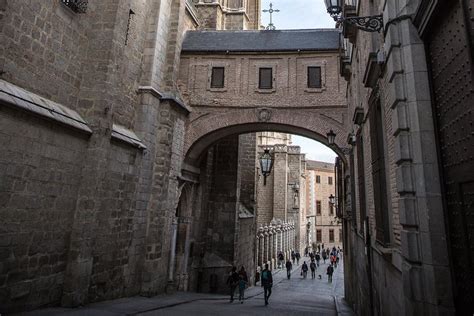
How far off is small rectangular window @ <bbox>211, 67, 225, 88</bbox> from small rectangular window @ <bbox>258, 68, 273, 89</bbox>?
1675 millimetres

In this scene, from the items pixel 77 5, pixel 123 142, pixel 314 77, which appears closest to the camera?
pixel 77 5

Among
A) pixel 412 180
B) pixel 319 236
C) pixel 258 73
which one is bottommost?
pixel 319 236

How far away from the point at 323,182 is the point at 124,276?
50.1m

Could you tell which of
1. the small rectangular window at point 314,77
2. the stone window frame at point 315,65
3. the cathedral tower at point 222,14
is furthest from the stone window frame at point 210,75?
the cathedral tower at point 222,14

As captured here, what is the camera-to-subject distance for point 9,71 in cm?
656

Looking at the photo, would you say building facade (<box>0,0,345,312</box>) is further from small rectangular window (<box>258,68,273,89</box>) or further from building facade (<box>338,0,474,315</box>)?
building facade (<box>338,0,474,315</box>)

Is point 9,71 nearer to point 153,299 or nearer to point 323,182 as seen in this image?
point 153,299

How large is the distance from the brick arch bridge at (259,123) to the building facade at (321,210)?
38219mm

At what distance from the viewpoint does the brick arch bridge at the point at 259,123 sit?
13.2 metres

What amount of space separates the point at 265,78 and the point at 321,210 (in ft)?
146

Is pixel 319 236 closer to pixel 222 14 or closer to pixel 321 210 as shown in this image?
pixel 321 210

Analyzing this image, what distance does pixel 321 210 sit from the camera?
179ft

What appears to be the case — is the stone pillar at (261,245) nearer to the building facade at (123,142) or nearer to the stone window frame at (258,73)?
the building facade at (123,142)

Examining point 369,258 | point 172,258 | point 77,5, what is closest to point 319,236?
point 172,258
